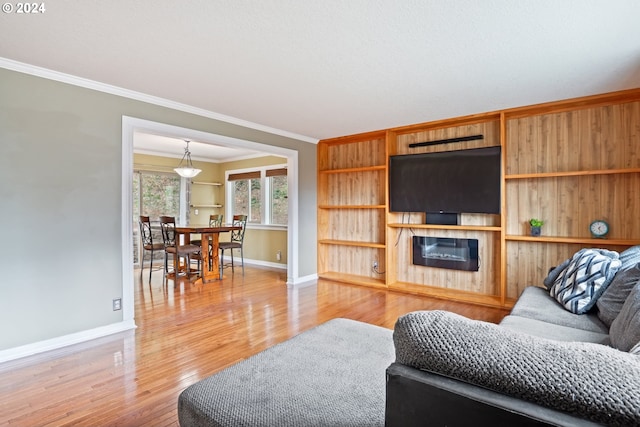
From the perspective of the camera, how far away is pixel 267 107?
12.3 feet

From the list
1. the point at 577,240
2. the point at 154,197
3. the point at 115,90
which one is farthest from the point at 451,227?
the point at 154,197

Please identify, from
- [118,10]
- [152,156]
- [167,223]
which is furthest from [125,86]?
[152,156]

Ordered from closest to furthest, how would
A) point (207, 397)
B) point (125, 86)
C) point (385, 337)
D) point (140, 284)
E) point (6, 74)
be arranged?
point (207, 397) < point (385, 337) < point (6, 74) < point (125, 86) < point (140, 284)

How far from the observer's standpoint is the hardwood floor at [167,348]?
76.0 inches

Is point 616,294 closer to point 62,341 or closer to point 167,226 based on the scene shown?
point 62,341

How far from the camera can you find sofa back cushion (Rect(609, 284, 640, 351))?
4.51ft

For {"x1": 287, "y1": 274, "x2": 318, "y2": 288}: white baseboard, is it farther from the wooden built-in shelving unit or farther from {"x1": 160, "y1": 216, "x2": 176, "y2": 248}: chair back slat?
{"x1": 160, "y1": 216, "x2": 176, "y2": 248}: chair back slat

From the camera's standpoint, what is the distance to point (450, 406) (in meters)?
0.71

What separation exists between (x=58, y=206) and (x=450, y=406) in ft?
10.9

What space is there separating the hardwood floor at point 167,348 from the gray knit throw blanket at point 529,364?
1.66m

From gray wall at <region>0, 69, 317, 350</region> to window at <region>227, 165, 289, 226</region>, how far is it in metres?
3.62

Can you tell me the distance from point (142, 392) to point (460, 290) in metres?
3.85

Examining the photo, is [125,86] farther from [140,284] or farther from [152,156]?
[152,156]

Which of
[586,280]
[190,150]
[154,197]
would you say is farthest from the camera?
[154,197]
